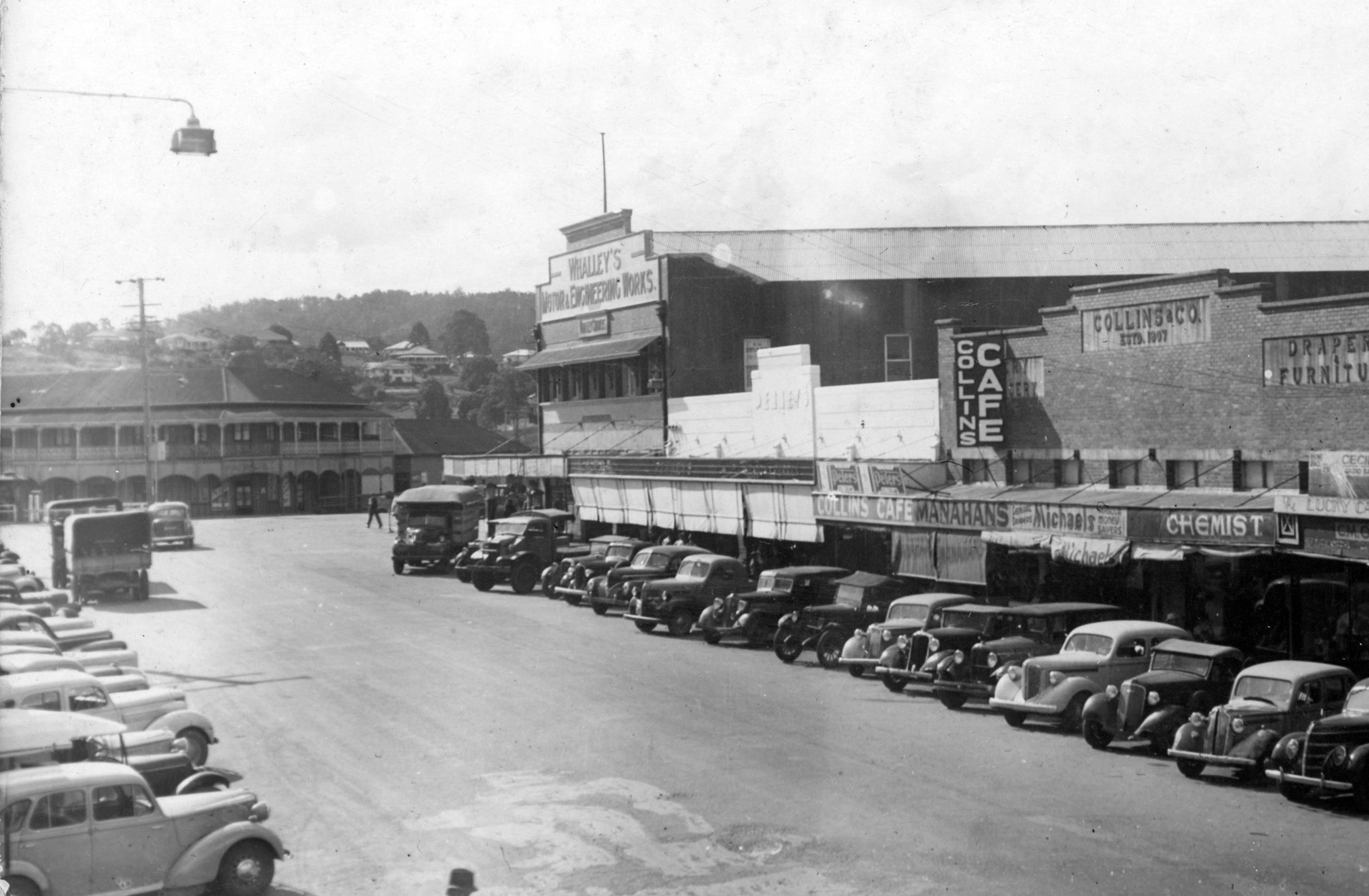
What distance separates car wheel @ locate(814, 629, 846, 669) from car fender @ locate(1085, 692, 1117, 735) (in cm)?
686

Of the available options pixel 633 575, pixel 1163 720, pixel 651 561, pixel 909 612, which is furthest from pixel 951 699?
pixel 651 561

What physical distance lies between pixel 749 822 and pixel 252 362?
8016 centimetres

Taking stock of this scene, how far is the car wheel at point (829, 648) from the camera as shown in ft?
75.7

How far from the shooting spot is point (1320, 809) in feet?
44.7

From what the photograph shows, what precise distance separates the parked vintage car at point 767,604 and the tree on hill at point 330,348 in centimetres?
9467

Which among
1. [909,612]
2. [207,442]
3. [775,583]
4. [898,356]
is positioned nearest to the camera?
[909,612]

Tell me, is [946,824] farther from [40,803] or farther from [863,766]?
[40,803]

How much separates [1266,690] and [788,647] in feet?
31.7

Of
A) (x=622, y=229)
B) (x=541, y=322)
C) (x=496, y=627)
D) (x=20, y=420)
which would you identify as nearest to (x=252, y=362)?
(x=20, y=420)

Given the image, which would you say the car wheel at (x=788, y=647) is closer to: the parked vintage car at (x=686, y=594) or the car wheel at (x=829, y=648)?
the car wheel at (x=829, y=648)

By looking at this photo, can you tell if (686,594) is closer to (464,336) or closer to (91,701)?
(91,701)

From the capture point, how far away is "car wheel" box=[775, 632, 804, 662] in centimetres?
2358

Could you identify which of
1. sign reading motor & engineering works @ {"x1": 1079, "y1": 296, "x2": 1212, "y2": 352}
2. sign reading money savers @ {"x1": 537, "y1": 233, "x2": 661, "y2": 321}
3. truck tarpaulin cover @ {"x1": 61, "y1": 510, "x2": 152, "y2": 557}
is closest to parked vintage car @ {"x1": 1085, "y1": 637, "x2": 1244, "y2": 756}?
sign reading motor & engineering works @ {"x1": 1079, "y1": 296, "x2": 1212, "y2": 352}

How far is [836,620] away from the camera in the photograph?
78.7 ft
